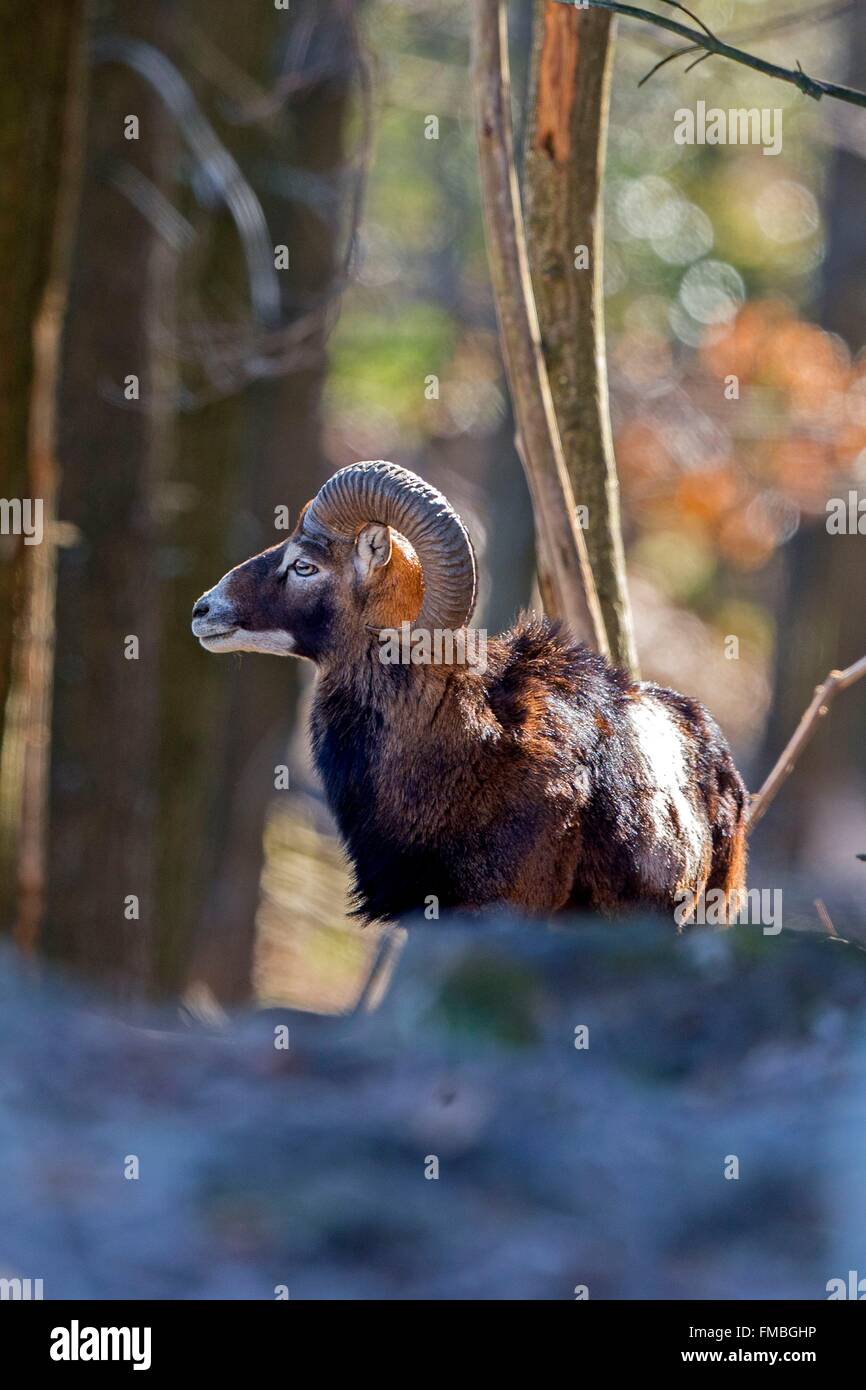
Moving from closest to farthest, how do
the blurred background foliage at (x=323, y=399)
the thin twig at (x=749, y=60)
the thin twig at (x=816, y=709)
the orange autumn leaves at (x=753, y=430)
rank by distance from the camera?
1. the thin twig at (x=749, y=60)
2. the thin twig at (x=816, y=709)
3. the blurred background foliage at (x=323, y=399)
4. the orange autumn leaves at (x=753, y=430)

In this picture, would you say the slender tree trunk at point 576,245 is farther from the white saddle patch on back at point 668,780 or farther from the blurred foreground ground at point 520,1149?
the blurred foreground ground at point 520,1149

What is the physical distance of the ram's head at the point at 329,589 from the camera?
5807 millimetres

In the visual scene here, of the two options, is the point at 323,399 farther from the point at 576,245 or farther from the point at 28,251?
the point at 576,245

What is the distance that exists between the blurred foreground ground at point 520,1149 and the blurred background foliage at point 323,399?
0.79m

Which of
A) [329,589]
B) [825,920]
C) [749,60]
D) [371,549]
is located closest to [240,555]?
[329,589]

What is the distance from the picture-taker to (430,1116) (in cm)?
522

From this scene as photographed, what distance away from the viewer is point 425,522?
5.54 meters

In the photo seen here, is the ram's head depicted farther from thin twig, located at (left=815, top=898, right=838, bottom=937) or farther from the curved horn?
thin twig, located at (left=815, top=898, right=838, bottom=937)

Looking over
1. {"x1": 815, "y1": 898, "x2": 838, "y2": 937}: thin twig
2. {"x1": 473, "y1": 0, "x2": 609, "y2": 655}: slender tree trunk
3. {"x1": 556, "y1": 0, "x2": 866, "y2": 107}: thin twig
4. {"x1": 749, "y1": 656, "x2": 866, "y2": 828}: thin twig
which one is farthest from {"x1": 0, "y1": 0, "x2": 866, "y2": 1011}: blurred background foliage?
{"x1": 556, "y1": 0, "x2": 866, "y2": 107}: thin twig

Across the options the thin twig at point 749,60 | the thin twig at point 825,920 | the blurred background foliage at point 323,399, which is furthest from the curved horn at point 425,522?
the thin twig at point 825,920

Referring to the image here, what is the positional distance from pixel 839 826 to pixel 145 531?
1063cm

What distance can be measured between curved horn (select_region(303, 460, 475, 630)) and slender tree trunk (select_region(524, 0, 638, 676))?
1.64 metres

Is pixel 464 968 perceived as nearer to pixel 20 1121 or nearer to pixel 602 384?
pixel 20 1121

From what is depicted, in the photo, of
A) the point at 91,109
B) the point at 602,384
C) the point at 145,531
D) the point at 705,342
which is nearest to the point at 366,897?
the point at 602,384
